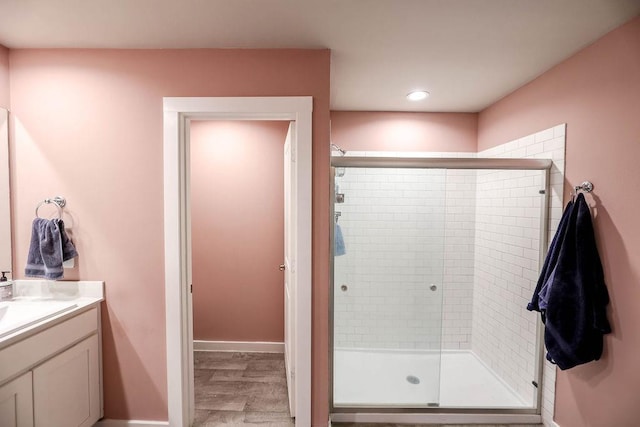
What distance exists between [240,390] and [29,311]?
4.74ft

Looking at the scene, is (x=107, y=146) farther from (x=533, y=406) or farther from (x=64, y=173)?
(x=533, y=406)

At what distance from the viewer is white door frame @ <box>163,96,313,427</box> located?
1.58 m

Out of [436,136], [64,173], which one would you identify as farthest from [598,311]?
[64,173]

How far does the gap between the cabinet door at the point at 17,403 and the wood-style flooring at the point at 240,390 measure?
0.89m

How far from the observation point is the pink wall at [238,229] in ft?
8.63

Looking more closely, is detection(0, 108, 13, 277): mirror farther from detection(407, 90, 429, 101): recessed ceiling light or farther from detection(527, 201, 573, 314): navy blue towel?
detection(527, 201, 573, 314): navy blue towel

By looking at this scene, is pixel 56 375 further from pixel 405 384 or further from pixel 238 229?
pixel 405 384

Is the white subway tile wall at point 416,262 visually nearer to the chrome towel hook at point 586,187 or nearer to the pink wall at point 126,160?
the chrome towel hook at point 586,187

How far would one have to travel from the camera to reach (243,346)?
8.85ft

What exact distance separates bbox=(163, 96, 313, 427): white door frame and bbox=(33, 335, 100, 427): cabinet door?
0.43 metres

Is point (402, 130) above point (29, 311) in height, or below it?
above

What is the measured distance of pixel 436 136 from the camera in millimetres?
2752

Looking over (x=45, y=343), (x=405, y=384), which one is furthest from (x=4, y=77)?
(x=405, y=384)

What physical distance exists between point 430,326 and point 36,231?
2.72 m
